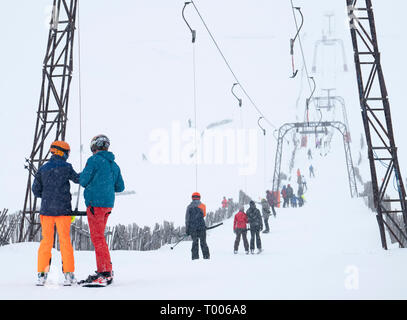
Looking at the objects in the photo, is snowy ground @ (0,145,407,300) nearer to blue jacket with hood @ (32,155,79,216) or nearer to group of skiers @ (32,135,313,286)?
group of skiers @ (32,135,313,286)

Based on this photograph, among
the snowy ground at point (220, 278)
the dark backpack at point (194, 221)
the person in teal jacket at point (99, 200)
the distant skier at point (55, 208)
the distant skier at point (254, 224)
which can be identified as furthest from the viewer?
the distant skier at point (254, 224)

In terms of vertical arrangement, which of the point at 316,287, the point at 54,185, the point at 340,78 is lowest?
the point at 316,287

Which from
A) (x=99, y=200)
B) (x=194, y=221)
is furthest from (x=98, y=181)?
(x=194, y=221)

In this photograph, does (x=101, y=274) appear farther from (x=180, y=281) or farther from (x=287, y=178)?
(x=287, y=178)

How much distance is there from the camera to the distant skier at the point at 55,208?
531cm

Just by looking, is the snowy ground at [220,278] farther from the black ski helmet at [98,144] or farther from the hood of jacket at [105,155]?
the black ski helmet at [98,144]

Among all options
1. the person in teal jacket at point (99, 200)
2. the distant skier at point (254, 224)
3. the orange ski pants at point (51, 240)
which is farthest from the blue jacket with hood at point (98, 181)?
the distant skier at point (254, 224)

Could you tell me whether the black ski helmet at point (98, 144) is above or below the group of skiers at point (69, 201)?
above

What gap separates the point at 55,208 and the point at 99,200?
49 cm

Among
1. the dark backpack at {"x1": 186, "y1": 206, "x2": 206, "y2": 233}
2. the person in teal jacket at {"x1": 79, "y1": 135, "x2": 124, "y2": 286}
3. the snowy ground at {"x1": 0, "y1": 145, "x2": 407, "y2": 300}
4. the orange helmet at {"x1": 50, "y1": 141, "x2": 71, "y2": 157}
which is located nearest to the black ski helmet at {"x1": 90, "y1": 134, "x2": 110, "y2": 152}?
the person in teal jacket at {"x1": 79, "y1": 135, "x2": 124, "y2": 286}

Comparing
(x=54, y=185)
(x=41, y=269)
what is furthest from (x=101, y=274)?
(x=54, y=185)

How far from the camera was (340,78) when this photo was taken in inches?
4338

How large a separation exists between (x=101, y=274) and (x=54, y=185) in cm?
107

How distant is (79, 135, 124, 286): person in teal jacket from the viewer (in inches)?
205
